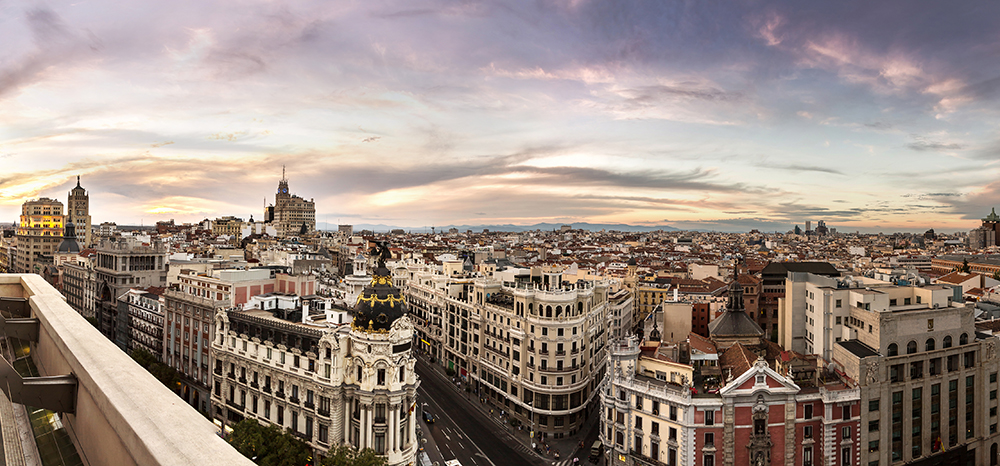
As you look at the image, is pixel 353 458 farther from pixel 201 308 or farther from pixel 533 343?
pixel 201 308

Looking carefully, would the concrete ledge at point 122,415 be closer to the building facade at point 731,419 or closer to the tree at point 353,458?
the tree at point 353,458

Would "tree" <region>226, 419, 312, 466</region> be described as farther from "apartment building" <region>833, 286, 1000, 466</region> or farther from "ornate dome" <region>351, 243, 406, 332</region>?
"apartment building" <region>833, 286, 1000, 466</region>

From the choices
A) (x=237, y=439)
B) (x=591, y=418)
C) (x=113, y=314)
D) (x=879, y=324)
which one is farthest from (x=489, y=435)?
(x=113, y=314)

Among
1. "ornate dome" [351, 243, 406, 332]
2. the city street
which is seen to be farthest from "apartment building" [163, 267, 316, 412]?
"ornate dome" [351, 243, 406, 332]

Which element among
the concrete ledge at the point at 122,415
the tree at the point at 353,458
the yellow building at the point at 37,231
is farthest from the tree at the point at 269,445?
the yellow building at the point at 37,231

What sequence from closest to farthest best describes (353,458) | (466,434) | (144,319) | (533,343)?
(353,458), (466,434), (533,343), (144,319)

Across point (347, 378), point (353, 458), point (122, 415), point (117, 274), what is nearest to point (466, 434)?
point (347, 378)

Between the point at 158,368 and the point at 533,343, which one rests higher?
the point at 533,343

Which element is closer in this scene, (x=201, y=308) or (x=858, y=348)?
(x=858, y=348)
